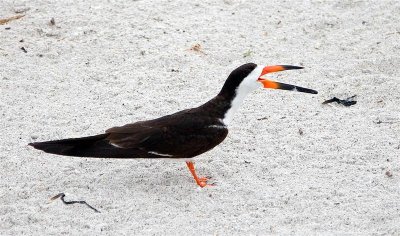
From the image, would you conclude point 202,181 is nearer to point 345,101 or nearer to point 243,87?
point 243,87

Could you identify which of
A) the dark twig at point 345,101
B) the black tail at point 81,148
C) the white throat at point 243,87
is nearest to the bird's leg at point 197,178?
the white throat at point 243,87

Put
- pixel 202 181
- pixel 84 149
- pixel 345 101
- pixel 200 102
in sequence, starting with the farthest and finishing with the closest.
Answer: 1. pixel 200 102
2. pixel 345 101
3. pixel 202 181
4. pixel 84 149

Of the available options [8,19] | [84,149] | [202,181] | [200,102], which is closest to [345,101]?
[200,102]

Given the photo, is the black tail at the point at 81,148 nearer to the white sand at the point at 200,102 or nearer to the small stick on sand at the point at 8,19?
the white sand at the point at 200,102

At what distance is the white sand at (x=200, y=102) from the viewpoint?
15.0ft

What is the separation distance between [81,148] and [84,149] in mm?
25

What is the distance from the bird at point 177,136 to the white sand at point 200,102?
1.05 feet

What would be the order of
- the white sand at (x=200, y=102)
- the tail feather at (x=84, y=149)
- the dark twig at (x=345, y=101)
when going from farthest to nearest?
the dark twig at (x=345, y=101)
the tail feather at (x=84, y=149)
the white sand at (x=200, y=102)

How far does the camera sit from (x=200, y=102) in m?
6.16

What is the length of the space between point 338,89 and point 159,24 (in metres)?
2.18

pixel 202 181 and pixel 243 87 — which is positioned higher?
pixel 243 87

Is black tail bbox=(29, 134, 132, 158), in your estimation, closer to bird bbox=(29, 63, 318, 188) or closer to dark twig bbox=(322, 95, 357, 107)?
bird bbox=(29, 63, 318, 188)

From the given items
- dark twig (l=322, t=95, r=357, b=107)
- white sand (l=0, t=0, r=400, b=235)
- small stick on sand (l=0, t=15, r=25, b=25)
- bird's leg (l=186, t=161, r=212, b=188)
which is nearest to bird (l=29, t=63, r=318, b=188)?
bird's leg (l=186, t=161, r=212, b=188)

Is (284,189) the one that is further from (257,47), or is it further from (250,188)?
(257,47)
